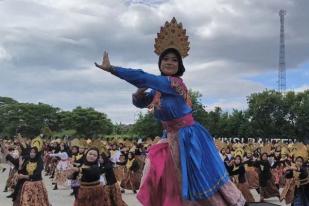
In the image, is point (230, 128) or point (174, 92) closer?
point (174, 92)

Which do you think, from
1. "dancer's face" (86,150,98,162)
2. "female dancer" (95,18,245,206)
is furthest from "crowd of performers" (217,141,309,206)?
"female dancer" (95,18,245,206)

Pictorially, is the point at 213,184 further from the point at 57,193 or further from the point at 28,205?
the point at 57,193

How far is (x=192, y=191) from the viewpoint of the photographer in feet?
16.2

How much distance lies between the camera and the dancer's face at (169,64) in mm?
5199

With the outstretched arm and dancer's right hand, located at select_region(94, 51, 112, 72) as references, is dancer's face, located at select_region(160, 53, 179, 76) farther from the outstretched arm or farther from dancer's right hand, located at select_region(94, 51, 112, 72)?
dancer's right hand, located at select_region(94, 51, 112, 72)

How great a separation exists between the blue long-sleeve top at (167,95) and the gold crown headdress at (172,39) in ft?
0.96

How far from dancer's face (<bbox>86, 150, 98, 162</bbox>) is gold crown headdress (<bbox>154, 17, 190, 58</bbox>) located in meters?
5.22

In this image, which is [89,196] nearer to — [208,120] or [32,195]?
[32,195]

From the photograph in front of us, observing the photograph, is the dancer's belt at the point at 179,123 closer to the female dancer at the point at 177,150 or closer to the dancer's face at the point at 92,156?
the female dancer at the point at 177,150

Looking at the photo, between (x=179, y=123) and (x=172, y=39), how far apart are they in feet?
2.52

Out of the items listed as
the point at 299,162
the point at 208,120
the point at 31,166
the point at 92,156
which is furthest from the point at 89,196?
the point at 208,120

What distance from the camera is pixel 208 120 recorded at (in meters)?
65.3

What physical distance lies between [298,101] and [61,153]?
4234 cm

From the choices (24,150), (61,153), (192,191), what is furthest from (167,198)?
(61,153)
